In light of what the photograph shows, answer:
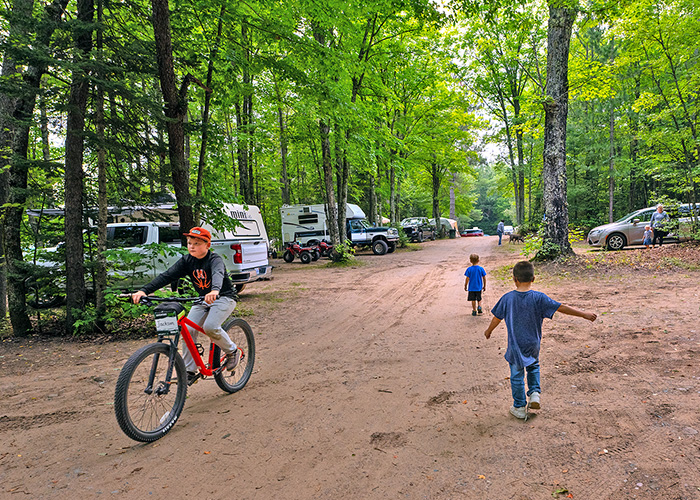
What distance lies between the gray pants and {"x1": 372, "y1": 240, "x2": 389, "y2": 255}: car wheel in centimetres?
1788

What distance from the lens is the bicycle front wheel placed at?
9.66 feet

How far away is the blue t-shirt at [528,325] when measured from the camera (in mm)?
3225

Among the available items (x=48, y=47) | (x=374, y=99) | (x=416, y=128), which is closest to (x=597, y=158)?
(x=416, y=128)

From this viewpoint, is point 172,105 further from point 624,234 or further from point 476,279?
point 624,234

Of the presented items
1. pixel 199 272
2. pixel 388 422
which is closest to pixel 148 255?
pixel 199 272

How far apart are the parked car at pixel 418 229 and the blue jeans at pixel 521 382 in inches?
982

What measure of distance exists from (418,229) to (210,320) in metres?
28.0

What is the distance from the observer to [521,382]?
10.6 ft

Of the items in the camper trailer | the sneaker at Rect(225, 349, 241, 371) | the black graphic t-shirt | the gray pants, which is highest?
the camper trailer

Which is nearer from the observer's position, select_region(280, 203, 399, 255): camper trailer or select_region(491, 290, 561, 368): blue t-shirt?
select_region(491, 290, 561, 368): blue t-shirt

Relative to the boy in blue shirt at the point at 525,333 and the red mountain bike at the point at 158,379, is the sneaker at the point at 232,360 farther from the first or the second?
the boy in blue shirt at the point at 525,333

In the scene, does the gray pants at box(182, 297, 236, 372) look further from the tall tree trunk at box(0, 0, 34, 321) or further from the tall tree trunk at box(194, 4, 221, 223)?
the tall tree trunk at box(0, 0, 34, 321)

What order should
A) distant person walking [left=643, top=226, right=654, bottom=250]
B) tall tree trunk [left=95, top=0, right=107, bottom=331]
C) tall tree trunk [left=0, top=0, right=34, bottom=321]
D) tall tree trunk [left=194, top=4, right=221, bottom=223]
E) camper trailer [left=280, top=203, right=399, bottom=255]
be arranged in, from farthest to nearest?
camper trailer [left=280, top=203, right=399, bottom=255], distant person walking [left=643, top=226, right=654, bottom=250], tall tree trunk [left=194, top=4, right=221, bottom=223], tall tree trunk [left=95, top=0, right=107, bottom=331], tall tree trunk [left=0, top=0, right=34, bottom=321]

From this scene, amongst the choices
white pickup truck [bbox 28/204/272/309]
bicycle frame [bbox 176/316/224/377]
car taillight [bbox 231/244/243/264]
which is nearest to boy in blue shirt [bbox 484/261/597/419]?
bicycle frame [bbox 176/316/224/377]
